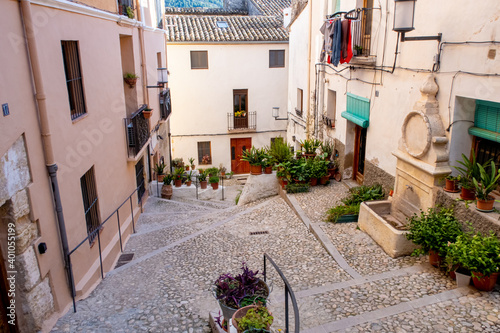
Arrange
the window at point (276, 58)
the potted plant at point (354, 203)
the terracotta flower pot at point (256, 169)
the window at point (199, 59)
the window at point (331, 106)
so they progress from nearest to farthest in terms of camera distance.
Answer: the potted plant at point (354, 203) → the window at point (331, 106) → the terracotta flower pot at point (256, 169) → the window at point (199, 59) → the window at point (276, 58)

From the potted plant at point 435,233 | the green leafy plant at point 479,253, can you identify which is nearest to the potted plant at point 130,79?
the potted plant at point 435,233

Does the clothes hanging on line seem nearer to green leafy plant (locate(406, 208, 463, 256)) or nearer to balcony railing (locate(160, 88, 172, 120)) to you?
green leafy plant (locate(406, 208, 463, 256))

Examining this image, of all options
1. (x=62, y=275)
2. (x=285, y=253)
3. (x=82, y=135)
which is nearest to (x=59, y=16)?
(x=82, y=135)

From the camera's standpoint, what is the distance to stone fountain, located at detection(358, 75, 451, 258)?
6602mm

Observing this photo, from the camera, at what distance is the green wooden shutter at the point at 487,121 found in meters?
5.87

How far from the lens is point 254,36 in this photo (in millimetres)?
20953

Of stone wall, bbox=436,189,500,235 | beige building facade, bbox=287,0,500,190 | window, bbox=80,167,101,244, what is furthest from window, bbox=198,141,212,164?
stone wall, bbox=436,189,500,235

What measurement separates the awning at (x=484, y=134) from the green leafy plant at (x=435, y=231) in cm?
128

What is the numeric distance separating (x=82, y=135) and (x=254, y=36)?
1589 centimetres

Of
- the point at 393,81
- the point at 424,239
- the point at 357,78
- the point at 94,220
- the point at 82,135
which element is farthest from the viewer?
the point at 357,78

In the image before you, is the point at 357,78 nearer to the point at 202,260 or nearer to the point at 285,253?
the point at 285,253

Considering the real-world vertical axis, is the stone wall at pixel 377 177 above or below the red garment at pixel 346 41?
below

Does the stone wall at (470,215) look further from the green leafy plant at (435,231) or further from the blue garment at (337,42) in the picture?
the blue garment at (337,42)

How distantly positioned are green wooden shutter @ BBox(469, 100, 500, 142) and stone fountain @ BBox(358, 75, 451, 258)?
50cm
